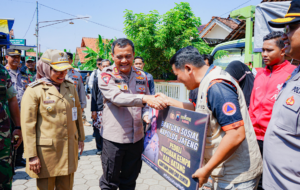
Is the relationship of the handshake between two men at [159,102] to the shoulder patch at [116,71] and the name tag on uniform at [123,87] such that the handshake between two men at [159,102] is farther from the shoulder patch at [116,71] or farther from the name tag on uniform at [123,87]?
the shoulder patch at [116,71]

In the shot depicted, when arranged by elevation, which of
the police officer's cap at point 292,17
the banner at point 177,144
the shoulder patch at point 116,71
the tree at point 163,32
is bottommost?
the banner at point 177,144

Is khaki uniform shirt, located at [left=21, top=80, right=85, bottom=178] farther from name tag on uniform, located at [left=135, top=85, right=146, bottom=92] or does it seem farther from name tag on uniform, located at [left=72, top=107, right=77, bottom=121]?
name tag on uniform, located at [left=135, top=85, right=146, bottom=92]

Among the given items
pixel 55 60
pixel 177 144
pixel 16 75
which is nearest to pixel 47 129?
pixel 55 60

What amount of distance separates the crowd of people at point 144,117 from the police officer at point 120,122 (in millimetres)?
11

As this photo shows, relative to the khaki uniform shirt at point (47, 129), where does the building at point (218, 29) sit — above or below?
above

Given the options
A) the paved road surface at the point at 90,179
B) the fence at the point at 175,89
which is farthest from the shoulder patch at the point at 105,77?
the fence at the point at 175,89

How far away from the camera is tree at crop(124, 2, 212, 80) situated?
9.39 m

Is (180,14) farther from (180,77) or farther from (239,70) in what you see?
(180,77)

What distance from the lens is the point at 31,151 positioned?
81.0 inches

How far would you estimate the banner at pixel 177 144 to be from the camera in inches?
57.7

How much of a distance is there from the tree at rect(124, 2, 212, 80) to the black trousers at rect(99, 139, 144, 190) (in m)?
7.58

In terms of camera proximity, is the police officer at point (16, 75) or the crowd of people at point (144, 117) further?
the police officer at point (16, 75)

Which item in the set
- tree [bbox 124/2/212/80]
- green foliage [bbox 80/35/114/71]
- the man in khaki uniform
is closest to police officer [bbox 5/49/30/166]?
the man in khaki uniform

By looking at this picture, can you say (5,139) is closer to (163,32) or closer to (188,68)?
(188,68)
